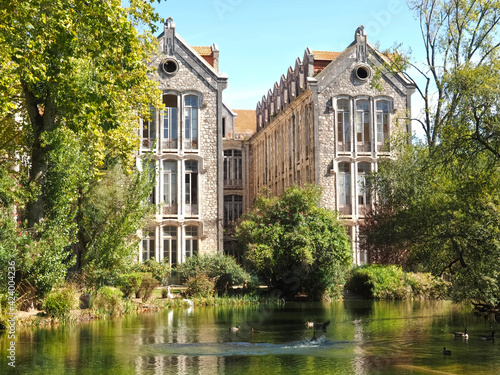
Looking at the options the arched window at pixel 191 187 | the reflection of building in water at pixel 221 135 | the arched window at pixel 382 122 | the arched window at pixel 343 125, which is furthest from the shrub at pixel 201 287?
the arched window at pixel 382 122

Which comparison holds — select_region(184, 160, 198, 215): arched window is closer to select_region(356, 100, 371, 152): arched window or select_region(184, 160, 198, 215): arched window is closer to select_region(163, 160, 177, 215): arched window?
select_region(163, 160, 177, 215): arched window

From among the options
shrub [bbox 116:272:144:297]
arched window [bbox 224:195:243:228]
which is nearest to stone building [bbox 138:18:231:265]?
shrub [bbox 116:272:144:297]

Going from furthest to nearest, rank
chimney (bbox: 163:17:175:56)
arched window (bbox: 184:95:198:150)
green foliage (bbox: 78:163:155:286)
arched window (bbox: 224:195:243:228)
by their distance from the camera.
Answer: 1. arched window (bbox: 224:195:243:228)
2. chimney (bbox: 163:17:175:56)
3. arched window (bbox: 184:95:198:150)
4. green foliage (bbox: 78:163:155:286)

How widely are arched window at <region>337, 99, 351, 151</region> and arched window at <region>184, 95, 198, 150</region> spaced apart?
8.59 meters

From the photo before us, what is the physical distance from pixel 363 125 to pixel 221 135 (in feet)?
28.6

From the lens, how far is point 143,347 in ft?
49.4

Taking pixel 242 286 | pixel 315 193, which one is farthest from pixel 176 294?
pixel 315 193

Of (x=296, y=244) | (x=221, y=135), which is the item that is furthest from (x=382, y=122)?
(x=296, y=244)

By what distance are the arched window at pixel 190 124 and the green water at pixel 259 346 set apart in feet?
50.4

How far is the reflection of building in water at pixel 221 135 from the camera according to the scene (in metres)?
36.7

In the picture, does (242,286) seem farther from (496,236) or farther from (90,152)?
(496,236)

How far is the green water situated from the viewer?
1230cm

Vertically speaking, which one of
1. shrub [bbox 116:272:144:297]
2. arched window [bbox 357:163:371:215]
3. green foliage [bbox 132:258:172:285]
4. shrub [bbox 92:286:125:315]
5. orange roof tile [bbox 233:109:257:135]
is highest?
orange roof tile [bbox 233:109:257:135]

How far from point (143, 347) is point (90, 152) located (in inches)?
418
